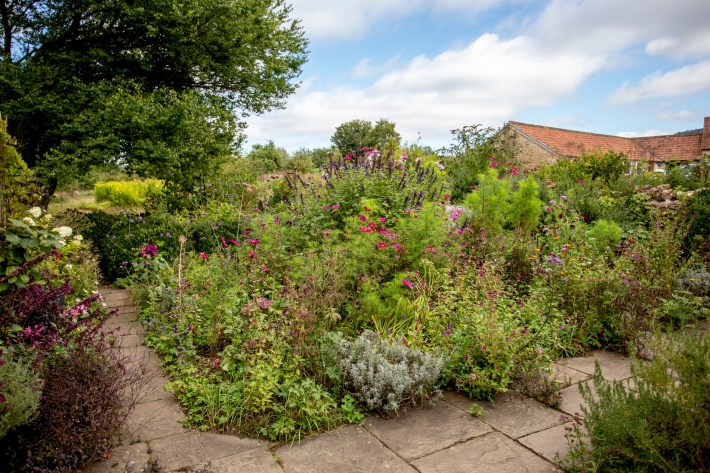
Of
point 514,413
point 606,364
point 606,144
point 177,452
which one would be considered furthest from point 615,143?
point 177,452

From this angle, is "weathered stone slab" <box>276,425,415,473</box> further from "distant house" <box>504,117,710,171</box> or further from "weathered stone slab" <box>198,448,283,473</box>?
"distant house" <box>504,117,710,171</box>

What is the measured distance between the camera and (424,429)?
117 inches

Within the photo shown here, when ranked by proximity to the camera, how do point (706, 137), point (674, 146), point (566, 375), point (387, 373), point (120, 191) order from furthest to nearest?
point (674, 146) → point (706, 137) → point (120, 191) → point (566, 375) → point (387, 373)

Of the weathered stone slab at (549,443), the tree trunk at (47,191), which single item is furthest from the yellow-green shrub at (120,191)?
the weathered stone slab at (549,443)

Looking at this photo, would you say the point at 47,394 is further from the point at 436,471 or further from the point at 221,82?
the point at 221,82

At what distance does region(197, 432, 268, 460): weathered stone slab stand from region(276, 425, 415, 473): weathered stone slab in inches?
7.4

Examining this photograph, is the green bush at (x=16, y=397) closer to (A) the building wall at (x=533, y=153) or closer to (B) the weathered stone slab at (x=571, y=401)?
(B) the weathered stone slab at (x=571, y=401)

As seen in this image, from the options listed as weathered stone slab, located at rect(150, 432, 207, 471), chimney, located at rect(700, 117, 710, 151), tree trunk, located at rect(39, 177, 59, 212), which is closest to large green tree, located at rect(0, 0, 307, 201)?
tree trunk, located at rect(39, 177, 59, 212)

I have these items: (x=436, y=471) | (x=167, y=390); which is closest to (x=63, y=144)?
(x=167, y=390)

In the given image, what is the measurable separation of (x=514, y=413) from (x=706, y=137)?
39147 mm

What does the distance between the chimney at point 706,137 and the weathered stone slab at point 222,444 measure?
127 ft

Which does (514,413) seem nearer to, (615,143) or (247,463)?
(247,463)

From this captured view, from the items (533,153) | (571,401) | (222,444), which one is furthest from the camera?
(533,153)

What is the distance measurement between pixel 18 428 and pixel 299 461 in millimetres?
1481
